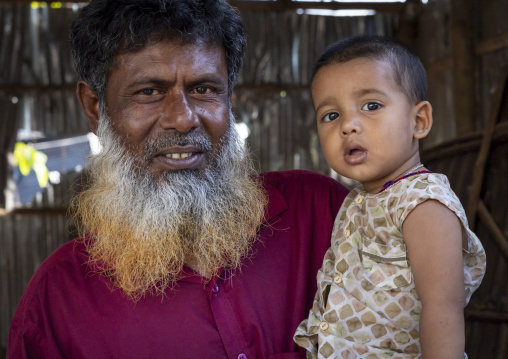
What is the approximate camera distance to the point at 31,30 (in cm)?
628

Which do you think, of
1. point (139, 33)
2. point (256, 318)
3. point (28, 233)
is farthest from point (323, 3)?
point (256, 318)

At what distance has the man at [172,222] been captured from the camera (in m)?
1.95

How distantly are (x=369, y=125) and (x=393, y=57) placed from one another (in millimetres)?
255

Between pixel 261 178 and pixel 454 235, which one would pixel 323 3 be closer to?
pixel 261 178

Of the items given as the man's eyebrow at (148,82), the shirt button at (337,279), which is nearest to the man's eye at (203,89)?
the man's eyebrow at (148,82)

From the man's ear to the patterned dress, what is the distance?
3.86ft

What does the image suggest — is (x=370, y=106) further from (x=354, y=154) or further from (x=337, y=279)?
(x=337, y=279)

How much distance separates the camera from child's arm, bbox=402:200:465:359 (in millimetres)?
1536

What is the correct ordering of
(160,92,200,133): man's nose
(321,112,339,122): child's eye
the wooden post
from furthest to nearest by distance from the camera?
1. the wooden post
2. (160,92,200,133): man's nose
3. (321,112,339,122): child's eye

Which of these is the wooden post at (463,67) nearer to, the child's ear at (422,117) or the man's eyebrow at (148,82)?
the child's ear at (422,117)

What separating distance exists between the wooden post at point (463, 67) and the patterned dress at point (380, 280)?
10.7ft

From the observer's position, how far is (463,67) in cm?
489

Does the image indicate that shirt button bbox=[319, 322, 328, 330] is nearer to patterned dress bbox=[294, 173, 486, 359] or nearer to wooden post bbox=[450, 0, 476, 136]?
patterned dress bbox=[294, 173, 486, 359]

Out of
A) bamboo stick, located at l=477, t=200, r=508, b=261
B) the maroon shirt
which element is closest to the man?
the maroon shirt
